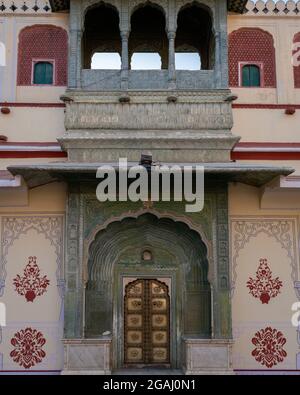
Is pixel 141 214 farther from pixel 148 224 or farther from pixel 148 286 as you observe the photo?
pixel 148 286

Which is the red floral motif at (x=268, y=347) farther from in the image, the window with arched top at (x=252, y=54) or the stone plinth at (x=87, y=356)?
the window with arched top at (x=252, y=54)

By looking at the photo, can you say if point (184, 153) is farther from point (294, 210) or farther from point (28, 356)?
point (28, 356)

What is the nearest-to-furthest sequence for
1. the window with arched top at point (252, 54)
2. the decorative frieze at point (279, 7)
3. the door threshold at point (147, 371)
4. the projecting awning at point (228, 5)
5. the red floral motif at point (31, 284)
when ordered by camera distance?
1. the door threshold at point (147, 371)
2. the red floral motif at point (31, 284)
3. the projecting awning at point (228, 5)
4. the window with arched top at point (252, 54)
5. the decorative frieze at point (279, 7)

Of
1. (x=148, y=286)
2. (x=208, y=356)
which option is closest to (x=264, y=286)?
(x=208, y=356)

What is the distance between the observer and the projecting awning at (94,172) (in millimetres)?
8977

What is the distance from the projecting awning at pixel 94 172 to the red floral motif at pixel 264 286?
1563mm

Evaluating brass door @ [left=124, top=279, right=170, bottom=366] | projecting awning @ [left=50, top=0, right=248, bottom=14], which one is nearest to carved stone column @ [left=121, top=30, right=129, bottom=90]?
projecting awning @ [left=50, top=0, right=248, bottom=14]

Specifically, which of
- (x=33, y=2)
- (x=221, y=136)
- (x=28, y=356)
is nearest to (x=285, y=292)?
(x=221, y=136)

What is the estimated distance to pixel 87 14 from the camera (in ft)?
34.8

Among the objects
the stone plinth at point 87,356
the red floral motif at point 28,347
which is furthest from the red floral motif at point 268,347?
the red floral motif at point 28,347

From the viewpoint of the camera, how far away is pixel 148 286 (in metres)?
10.1

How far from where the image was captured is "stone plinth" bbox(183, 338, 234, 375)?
9117mm

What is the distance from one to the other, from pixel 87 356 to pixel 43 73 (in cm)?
500

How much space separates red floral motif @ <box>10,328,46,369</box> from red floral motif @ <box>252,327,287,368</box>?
11.3 ft
